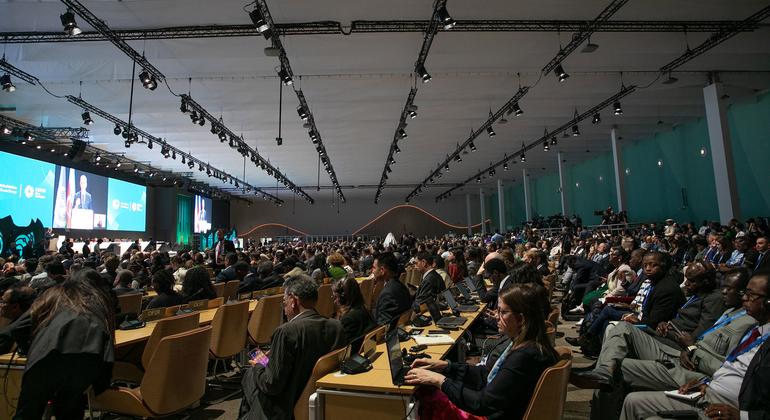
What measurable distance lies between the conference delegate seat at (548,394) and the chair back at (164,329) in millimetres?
2358

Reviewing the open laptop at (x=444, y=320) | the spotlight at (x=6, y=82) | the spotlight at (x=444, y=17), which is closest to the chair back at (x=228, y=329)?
the open laptop at (x=444, y=320)

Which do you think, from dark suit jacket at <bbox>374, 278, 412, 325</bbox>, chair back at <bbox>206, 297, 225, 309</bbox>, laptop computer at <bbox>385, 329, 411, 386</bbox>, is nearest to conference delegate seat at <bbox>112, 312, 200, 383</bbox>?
chair back at <bbox>206, 297, 225, 309</bbox>

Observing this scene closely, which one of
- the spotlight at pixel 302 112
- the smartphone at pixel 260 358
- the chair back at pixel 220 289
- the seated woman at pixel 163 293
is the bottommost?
the smartphone at pixel 260 358

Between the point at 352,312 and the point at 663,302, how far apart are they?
287cm

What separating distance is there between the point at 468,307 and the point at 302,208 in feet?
94.0

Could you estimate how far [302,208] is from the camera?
32.4 meters

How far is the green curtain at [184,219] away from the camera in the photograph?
833 inches

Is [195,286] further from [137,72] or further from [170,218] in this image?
[170,218]

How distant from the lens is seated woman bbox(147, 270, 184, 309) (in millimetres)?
4211

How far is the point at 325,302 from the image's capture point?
216 inches

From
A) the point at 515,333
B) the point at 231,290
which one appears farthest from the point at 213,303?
the point at 515,333

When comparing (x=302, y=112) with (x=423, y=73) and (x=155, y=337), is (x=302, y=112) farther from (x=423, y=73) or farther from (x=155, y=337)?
(x=155, y=337)

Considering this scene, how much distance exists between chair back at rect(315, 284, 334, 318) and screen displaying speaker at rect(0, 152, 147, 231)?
1076cm

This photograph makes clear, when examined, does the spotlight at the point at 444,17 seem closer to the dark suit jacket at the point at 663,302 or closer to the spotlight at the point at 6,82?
the dark suit jacket at the point at 663,302
